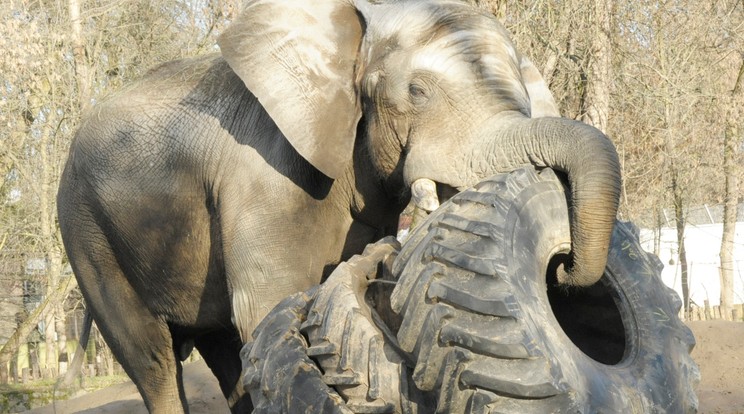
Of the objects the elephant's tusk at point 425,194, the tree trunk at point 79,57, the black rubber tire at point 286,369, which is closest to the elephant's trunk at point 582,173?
the elephant's tusk at point 425,194

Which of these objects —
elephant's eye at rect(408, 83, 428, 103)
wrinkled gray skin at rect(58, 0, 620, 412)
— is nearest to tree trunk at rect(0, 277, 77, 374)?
wrinkled gray skin at rect(58, 0, 620, 412)

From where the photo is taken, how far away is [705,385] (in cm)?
812

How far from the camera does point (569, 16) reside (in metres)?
10.3

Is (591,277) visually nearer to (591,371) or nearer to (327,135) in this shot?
(591,371)

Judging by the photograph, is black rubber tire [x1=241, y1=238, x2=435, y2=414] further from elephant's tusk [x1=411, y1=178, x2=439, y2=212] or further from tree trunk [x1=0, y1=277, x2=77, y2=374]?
tree trunk [x1=0, y1=277, x2=77, y2=374]

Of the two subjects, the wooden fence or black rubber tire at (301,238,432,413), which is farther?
the wooden fence

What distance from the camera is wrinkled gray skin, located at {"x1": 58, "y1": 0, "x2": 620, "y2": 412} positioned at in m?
3.97

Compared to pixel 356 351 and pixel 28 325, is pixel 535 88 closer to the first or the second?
pixel 356 351

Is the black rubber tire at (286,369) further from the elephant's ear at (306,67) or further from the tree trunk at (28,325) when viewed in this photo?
the tree trunk at (28,325)

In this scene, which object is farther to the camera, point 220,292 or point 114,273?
point 114,273

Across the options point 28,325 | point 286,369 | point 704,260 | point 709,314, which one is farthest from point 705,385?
point 704,260

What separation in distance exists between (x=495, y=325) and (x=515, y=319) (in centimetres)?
6

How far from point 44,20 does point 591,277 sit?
45.6ft

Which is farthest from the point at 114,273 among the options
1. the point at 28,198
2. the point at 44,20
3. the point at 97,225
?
the point at 28,198
